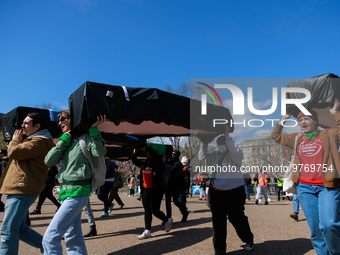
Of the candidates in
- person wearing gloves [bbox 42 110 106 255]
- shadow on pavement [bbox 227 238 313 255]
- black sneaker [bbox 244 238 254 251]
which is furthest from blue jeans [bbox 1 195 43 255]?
black sneaker [bbox 244 238 254 251]

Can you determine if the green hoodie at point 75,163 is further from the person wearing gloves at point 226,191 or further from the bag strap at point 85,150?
the person wearing gloves at point 226,191

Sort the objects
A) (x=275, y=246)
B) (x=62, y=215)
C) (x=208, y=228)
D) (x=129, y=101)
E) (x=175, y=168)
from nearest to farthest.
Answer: (x=62, y=215) < (x=129, y=101) < (x=275, y=246) < (x=208, y=228) < (x=175, y=168)

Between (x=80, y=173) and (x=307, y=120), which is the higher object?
(x=307, y=120)

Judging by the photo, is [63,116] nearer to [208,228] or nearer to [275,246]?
[275,246]

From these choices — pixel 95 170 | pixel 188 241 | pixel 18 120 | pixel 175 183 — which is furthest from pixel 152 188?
pixel 18 120

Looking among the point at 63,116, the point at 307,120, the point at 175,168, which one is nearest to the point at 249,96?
the point at 307,120

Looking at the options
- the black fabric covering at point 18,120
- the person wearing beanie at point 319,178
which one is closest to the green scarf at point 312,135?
the person wearing beanie at point 319,178

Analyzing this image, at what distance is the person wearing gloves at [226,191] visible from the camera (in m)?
3.61

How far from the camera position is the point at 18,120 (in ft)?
17.8

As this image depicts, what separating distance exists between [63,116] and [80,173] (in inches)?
36.6

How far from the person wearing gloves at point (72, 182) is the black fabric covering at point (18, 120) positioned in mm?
2906

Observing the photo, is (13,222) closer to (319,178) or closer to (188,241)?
(188,241)

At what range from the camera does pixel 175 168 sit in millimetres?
7547

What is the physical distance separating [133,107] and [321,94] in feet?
7.85
